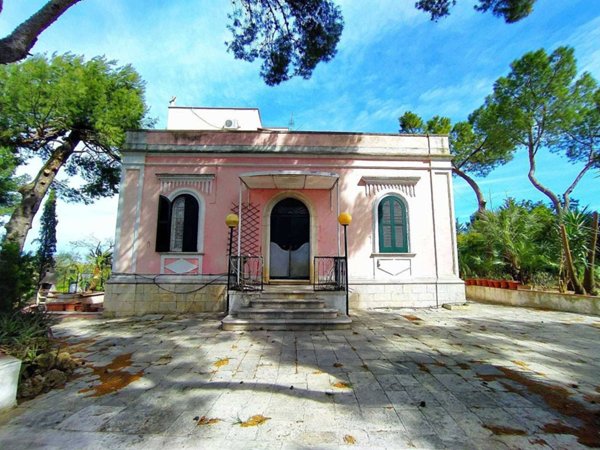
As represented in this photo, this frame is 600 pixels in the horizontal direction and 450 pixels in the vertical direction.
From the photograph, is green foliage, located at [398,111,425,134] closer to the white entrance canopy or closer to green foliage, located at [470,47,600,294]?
green foliage, located at [470,47,600,294]

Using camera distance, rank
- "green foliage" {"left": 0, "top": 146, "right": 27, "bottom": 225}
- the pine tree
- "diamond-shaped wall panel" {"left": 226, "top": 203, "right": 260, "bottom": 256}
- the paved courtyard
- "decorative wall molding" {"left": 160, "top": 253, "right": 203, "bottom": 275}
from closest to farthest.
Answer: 1. the paved courtyard
2. "decorative wall molding" {"left": 160, "top": 253, "right": 203, "bottom": 275}
3. "diamond-shaped wall panel" {"left": 226, "top": 203, "right": 260, "bottom": 256}
4. "green foliage" {"left": 0, "top": 146, "right": 27, "bottom": 225}
5. the pine tree

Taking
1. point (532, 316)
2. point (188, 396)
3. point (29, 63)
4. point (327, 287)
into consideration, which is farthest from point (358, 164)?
point (29, 63)

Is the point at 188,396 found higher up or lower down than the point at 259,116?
lower down

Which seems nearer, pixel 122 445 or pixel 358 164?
pixel 122 445

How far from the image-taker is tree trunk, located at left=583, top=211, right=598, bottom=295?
7.33m

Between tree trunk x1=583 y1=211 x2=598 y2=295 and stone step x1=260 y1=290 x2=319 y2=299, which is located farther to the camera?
tree trunk x1=583 y1=211 x2=598 y2=295

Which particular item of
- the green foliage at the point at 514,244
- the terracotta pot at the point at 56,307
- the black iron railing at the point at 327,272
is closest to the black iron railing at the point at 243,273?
the black iron railing at the point at 327,272

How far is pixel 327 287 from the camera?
723 cm

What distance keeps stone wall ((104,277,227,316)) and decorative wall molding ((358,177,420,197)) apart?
4.82 m

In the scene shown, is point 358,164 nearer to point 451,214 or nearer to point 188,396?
point 451,214

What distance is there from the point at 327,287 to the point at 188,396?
4692 mm

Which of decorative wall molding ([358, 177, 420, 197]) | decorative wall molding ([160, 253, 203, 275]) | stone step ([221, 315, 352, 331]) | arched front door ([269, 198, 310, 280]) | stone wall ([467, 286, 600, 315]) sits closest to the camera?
stone step ([221, 315, 352, 331])

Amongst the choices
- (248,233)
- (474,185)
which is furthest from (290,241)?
(474,185)

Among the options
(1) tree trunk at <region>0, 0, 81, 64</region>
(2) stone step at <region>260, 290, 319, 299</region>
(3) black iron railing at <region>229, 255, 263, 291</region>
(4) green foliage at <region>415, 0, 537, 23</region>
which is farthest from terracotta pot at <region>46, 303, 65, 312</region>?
(4) green foliage at <region>415, 0, 537, 23</region>
